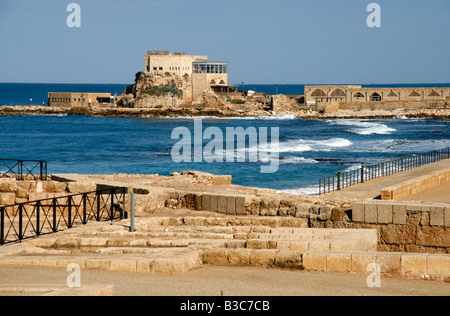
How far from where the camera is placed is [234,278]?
28.0 ft

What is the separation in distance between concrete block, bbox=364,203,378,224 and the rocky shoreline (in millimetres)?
82987

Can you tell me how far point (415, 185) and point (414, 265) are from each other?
1033cm

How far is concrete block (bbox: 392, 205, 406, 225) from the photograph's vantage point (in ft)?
37.5

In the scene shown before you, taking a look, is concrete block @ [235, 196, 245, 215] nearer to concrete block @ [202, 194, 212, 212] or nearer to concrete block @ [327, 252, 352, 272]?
concrete block @ [202, 194, 212, 212]

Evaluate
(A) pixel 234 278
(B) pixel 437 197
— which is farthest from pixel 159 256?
(B) pixel 437 197

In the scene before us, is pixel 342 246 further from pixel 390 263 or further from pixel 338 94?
pixel 338 94

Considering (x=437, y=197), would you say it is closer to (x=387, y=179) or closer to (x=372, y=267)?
(x=387, y=179)

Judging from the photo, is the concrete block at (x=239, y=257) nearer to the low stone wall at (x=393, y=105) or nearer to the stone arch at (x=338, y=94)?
the low stone wall at (x=393, y=105)

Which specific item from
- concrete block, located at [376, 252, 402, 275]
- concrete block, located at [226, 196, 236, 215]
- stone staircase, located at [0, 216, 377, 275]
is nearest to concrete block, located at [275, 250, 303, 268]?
stone staircase, located at [0, 216, 377, 275]

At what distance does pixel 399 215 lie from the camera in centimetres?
1146

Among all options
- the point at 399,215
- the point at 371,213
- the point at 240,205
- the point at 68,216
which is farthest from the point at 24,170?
the point at 399,215

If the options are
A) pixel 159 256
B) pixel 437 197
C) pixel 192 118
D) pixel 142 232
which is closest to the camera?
pixel 159 256

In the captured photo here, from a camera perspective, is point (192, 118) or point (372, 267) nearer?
point (372, 267)
